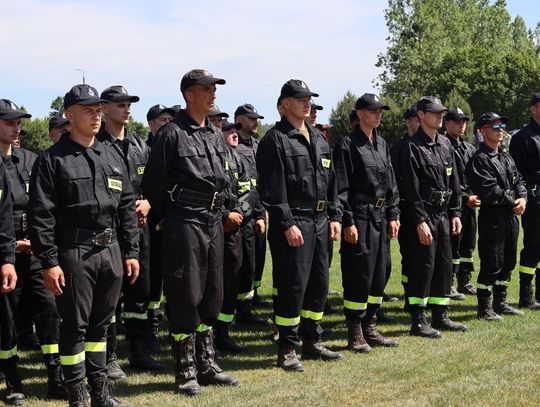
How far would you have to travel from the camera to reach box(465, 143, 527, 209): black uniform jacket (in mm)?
9234

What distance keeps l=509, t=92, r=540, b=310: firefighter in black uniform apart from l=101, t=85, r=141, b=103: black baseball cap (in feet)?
18.9

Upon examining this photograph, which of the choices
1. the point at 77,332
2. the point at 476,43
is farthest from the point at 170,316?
the point at 476,43

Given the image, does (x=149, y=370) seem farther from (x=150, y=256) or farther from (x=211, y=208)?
(x=211, y=208)

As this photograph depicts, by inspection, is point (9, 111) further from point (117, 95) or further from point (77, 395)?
point (77, 395)

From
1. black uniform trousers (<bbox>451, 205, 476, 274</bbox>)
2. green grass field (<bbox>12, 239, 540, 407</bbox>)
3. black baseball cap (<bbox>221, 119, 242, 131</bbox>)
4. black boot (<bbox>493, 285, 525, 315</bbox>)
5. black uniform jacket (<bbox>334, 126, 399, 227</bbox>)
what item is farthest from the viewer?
black uniform trousers (<bbox>451, 205, 476, 274</bbox>)

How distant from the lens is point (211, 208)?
6.39 metres

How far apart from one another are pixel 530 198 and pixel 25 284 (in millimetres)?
6823

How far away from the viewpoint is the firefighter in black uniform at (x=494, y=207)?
9.31m

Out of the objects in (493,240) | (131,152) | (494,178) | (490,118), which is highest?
(490,118)

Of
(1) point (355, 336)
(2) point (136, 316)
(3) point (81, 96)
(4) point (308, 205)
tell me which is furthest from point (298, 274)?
(3) point (81, 96)

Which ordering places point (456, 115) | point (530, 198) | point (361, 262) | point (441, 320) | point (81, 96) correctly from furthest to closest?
1. point (456, 115)
2. point (530, 198)
3. point (441, 320)
4. point (361, 262)
5. point (81, 96)

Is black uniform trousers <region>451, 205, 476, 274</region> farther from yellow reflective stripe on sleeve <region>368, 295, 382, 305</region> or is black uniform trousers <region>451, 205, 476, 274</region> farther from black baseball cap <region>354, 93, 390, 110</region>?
black baseball cap <region>354, 93, 390, 110</region>

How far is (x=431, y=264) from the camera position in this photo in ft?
28.1

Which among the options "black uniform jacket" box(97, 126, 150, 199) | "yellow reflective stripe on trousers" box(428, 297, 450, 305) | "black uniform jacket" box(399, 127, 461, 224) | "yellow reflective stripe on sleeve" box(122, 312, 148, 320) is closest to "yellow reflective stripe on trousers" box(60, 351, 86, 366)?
"yellow reflective stripe on sleeve" box(122, 312, 148, 320)
